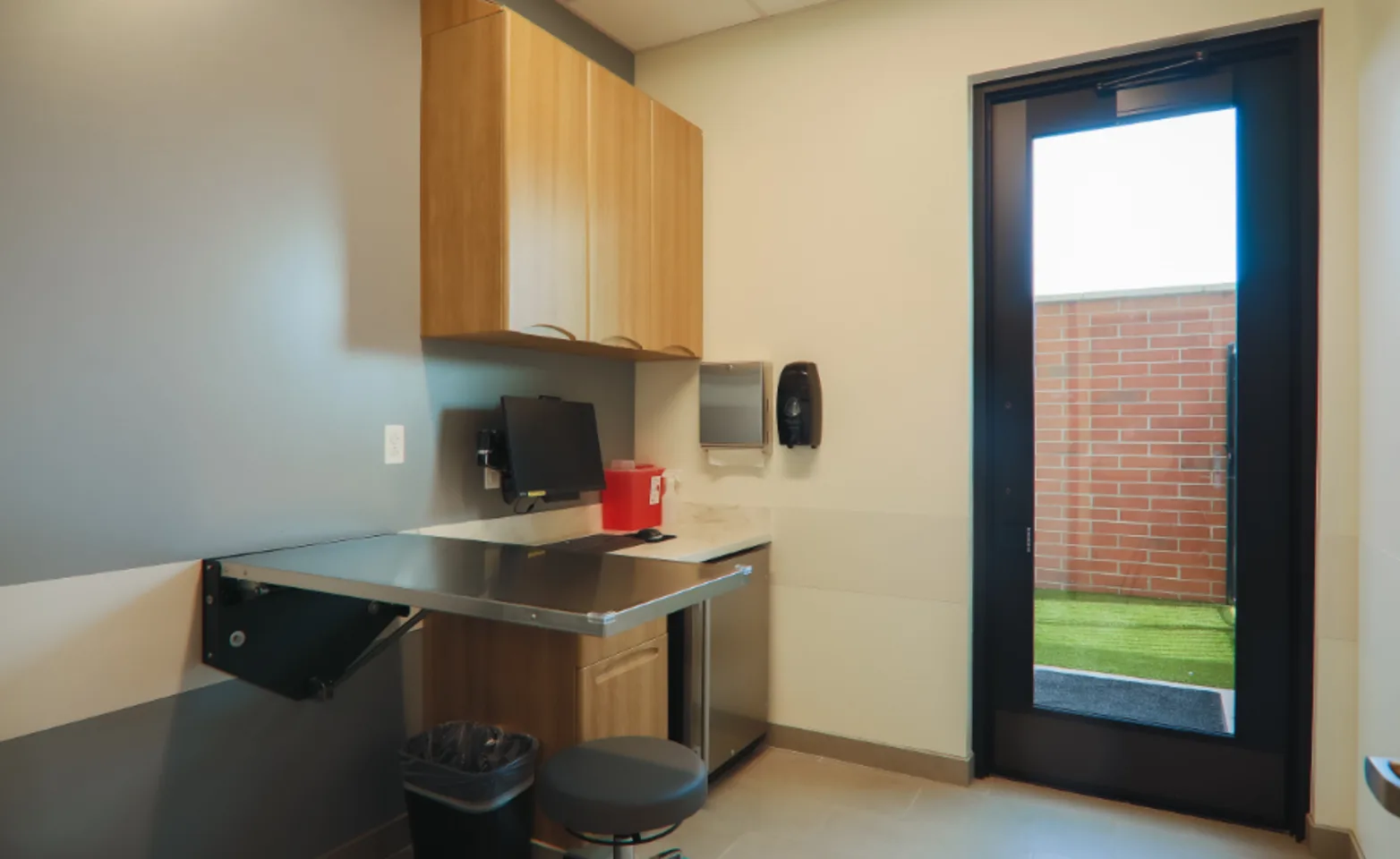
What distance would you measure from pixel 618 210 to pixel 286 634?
1.74 m

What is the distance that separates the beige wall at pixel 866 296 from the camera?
2.90 m

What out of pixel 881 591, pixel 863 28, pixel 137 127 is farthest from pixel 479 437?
pixel 863 28

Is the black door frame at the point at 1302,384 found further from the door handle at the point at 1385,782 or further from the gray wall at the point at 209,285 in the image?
the gray wall at the point at 209,285

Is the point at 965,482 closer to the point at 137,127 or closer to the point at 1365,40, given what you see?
the point at 1365,40

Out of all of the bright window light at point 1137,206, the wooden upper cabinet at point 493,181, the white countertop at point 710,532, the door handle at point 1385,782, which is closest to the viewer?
the door handle at point 1385,782

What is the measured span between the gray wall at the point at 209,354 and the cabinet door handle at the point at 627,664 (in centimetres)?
64

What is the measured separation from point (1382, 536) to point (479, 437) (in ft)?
8.51

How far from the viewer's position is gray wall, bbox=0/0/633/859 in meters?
1.65

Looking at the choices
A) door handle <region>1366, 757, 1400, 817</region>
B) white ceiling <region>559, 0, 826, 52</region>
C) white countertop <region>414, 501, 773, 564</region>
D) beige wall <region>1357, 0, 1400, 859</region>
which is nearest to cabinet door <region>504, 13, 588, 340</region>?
white ceiling <region>559, 0, 826, 52</region>

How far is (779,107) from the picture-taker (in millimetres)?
3244

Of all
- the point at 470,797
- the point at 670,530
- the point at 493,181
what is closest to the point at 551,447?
the point at 670,530

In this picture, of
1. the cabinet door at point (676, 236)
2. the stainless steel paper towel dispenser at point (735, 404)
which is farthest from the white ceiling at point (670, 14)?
the stainless steel paper towel dispenser at point (735, 404)

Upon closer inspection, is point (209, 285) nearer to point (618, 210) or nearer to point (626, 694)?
point (618, 210)

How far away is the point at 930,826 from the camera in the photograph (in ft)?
8.51
